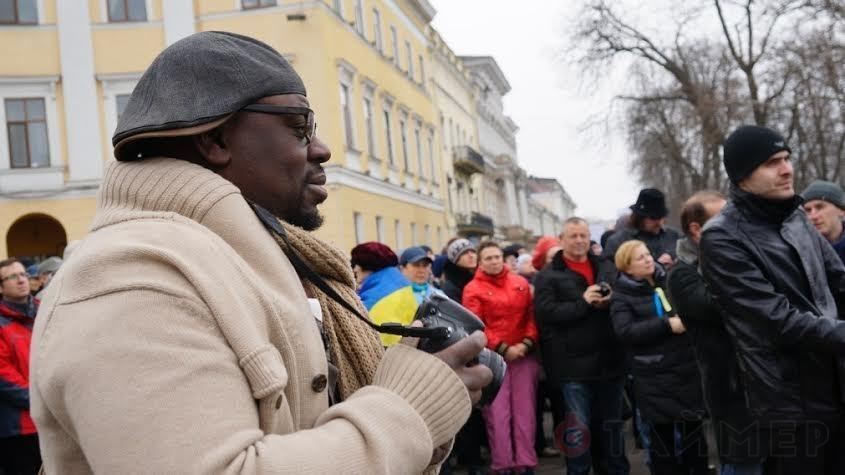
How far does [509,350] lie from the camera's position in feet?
24.9

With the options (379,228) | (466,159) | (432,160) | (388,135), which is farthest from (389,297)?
(466,159)

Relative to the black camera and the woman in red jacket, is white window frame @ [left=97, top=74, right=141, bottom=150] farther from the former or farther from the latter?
the black camera

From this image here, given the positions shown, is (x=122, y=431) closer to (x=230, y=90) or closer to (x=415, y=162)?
(x=230, y=90)

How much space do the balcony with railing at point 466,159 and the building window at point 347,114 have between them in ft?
61.7

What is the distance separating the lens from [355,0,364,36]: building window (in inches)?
1182


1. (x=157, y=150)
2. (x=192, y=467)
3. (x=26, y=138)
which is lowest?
(x=192, y=467)

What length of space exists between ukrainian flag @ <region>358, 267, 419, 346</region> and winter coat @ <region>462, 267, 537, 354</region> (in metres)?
0.80

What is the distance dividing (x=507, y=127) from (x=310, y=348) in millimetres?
74490

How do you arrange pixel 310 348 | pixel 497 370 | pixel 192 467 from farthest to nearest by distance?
pixel 497 370
pixel 310 348
pixel 192 467

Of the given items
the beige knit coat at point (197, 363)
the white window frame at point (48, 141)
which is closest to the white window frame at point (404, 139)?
the white window frame at point (48, 141)

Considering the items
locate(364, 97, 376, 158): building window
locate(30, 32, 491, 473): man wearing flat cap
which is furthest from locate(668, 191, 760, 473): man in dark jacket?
locate(364, 97, 376, 158): building window

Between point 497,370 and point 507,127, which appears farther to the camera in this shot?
point 507,127

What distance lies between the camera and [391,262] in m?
7.34

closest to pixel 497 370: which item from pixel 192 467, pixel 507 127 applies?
pixel 192 467
